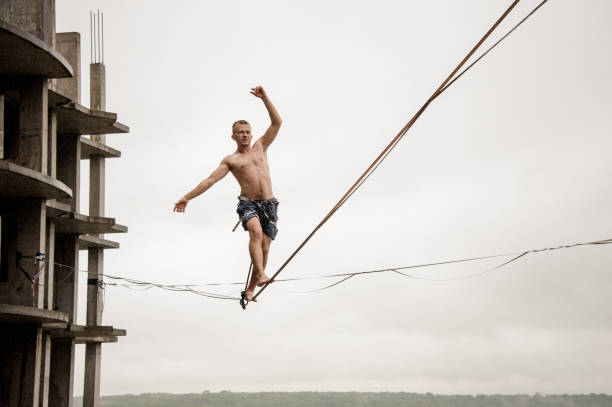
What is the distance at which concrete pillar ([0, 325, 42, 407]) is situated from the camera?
26.7 metres

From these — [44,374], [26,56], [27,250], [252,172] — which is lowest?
[44,374]

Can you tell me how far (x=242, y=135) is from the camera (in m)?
15.0

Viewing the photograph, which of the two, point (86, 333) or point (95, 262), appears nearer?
point (86, 333)

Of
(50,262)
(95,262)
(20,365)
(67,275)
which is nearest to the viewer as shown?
(20,365)

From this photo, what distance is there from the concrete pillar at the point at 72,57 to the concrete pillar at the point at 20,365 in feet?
32.0

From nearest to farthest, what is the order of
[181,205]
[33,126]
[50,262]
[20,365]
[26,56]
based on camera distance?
1. [181,205]
2. [26,56]
3. [33,126]
4. [20,365]
5. [50,262]

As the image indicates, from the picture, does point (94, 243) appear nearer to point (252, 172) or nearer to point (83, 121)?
point (83, 121)

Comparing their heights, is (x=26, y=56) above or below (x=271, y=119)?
above

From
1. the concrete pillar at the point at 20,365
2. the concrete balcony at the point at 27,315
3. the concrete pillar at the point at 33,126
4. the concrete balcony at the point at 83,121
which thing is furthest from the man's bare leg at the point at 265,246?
the concrete balcony at the point at 83,121

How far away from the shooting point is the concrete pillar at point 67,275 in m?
34.9

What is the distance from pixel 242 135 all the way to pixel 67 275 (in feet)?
72.5

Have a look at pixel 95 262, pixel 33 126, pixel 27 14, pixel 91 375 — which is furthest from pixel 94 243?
pixel 27 14

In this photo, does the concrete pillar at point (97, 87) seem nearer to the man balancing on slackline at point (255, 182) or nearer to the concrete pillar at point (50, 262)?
the concrete pillar at point (50, 262)

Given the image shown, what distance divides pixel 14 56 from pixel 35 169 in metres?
2.97
